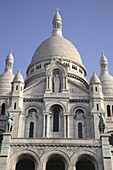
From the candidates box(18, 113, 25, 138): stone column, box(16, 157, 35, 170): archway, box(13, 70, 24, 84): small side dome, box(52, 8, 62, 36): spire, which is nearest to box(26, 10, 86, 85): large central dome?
box(52, 8, 62, 36): spire

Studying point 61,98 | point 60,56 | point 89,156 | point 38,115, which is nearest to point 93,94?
point 61,98

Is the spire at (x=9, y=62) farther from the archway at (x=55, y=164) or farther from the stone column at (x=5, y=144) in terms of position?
the archway at (x=55, y=164)

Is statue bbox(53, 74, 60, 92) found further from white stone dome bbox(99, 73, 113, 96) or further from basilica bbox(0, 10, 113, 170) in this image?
white stone dome bbox(99, 73, 113, 96)

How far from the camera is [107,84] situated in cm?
4875

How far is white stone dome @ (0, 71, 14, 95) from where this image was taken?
47.7 m

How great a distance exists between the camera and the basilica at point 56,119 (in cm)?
3131

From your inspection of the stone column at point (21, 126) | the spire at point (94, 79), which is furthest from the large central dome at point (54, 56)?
the stone column at point (21, 126)

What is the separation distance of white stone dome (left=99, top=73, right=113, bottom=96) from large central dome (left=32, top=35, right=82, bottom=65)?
195 inches

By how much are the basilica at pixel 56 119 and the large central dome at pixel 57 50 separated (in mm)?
191

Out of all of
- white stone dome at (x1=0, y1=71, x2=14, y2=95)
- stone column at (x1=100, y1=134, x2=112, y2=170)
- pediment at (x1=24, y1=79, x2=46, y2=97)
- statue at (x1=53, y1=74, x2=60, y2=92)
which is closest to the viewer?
stone column at (x1=100, y1=134, x2=112, y2=170)

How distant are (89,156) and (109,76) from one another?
882 inches

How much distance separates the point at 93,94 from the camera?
131 ft

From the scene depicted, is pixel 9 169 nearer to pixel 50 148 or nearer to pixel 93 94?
pixel 50 148

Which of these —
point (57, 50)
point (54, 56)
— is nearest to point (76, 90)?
point (54, 56)
